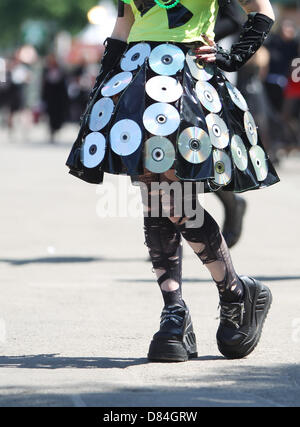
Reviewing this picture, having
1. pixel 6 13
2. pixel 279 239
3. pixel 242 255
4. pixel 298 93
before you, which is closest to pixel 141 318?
pixel 242 255

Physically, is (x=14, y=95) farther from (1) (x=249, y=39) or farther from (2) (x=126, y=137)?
(2) (x=126, y=137)

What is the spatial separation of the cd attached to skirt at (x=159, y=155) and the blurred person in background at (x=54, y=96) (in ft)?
71.7

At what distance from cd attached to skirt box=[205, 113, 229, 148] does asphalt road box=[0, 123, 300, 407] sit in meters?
0.83

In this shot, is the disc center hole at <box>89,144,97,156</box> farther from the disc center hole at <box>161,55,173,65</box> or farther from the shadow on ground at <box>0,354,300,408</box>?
the shadow on ground at <box>0,354,300,408</box>

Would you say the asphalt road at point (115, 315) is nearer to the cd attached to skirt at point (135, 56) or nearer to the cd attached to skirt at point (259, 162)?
the cd attached to skirt at point (259, 162)

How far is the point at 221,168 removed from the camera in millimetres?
4406

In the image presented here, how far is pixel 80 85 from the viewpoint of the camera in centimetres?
3403

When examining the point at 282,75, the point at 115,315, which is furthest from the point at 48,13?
the point at 115,315

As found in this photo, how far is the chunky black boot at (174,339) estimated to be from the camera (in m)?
4.57

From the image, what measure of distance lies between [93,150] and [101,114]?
0.48 ft

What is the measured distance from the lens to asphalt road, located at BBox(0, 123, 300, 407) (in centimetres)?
407

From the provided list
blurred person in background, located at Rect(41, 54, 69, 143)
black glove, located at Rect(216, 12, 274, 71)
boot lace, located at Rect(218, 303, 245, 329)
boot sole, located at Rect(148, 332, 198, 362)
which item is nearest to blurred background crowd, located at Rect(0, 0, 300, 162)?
blurred person in background, located at Rect(41, 54, 69, 143)

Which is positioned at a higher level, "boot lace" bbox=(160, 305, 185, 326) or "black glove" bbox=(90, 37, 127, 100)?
"black glove" bbox=(90, 37, 127, 100)

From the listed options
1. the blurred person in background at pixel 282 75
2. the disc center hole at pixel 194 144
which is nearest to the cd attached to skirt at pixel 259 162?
the disc center hole at pixel 194 144
